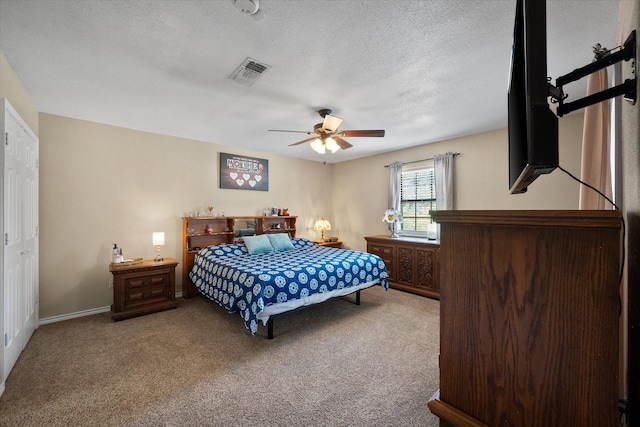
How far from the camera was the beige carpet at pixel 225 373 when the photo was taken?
183 centimetres

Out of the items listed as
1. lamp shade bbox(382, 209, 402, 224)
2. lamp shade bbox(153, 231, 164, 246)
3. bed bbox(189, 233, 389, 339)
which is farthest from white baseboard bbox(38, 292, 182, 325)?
lamp shade bbox(382, 209, 402, 224)

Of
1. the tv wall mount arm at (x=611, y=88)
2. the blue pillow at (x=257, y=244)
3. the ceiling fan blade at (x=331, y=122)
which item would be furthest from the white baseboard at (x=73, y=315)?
the tv wall mount arm at (x=611, y=88)

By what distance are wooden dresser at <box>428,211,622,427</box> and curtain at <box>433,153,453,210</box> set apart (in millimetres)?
4045

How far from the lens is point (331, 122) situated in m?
3.09

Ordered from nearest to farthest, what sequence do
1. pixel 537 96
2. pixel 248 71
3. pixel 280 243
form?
pixel 537 96 < pixel 248 71 < pixel 280 243

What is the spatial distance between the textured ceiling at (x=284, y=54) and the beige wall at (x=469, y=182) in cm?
74

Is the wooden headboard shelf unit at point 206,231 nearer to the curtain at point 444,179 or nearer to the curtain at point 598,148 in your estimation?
the curtain at point 444,179

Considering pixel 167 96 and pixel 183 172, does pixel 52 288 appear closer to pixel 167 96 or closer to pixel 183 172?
pixel 183 172

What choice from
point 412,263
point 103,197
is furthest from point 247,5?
point 412,263

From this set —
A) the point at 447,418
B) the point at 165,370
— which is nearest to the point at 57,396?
the point at 165,370

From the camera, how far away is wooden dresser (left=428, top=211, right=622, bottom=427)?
2.02 ft

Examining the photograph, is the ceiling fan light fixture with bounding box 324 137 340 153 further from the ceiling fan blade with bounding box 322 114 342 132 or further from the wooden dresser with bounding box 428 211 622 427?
the wooden dresser with bounding box 428 211 622 427

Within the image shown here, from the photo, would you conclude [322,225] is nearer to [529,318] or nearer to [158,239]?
[158,239]

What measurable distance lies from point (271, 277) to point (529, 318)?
7.97ft
